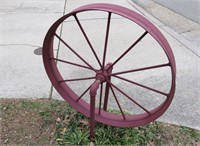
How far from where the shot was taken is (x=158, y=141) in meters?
2.44

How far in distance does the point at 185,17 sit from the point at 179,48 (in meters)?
1.53

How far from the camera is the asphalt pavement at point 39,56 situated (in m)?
2.95

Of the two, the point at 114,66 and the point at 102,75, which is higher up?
the point at 114,66

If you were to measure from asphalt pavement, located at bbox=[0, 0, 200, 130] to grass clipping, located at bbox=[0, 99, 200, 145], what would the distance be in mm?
219

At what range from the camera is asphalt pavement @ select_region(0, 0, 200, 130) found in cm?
295

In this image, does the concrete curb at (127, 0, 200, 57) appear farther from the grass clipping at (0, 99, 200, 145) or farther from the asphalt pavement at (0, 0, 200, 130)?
the grass clipping at (0, 99, 200, 145)

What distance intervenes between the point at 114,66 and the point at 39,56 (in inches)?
45.4

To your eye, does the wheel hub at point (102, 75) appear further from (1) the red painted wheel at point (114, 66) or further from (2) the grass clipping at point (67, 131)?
(2) the grass clipping at point (67, 131)

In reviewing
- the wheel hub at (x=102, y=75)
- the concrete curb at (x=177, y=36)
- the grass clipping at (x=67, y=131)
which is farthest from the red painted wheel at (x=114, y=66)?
the concrete curb at (x=177, y=36)

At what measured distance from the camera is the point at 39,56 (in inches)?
155

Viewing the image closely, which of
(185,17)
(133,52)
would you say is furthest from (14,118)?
(185,17)

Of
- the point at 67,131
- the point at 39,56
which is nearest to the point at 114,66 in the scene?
the point at 39,56

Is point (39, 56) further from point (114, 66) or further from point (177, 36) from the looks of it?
point (177, 36)

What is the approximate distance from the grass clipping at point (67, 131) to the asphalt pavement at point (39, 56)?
0.72 feet
